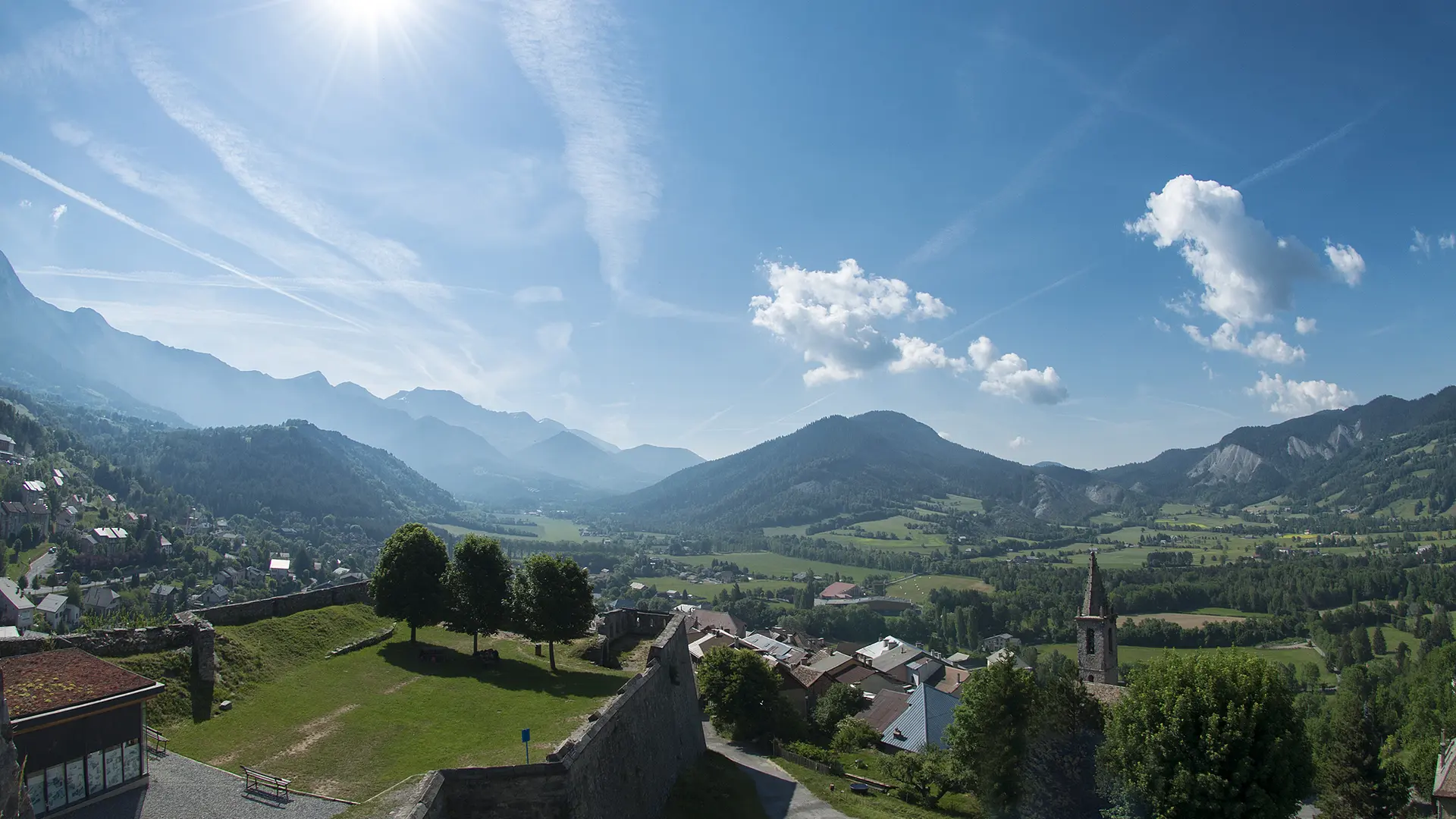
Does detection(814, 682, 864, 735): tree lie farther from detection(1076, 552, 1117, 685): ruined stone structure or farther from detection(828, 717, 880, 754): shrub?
detection(1076, 552, 1117, 685): ruined stone structure

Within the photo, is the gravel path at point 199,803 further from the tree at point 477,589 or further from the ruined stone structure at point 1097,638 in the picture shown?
the ruined stone structure at point 1097,638

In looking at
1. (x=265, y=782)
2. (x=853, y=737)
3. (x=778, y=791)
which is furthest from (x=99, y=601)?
(x=265, y=782)

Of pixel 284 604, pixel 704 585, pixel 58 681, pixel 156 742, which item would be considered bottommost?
pixel 704 585

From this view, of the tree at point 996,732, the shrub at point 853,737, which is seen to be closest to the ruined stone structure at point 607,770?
the tree at point 996,732

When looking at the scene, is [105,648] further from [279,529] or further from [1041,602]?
[279,529]

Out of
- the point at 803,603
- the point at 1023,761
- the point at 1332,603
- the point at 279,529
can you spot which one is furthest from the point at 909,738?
the point at 279,529

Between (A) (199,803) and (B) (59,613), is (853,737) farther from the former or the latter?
(B) (59,613)
